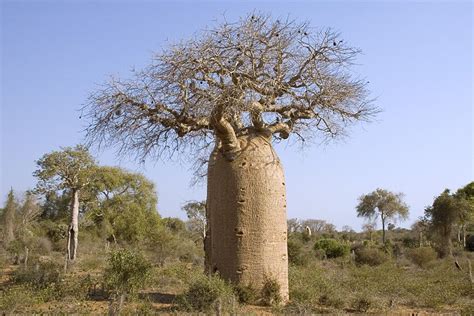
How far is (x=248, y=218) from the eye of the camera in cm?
688

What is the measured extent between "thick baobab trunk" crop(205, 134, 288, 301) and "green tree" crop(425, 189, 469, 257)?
13.4m

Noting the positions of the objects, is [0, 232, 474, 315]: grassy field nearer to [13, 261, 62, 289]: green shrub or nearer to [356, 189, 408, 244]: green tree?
[13, 261, 62, 289]: green shrub

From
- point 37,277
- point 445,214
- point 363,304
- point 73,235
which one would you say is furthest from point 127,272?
point 445,214

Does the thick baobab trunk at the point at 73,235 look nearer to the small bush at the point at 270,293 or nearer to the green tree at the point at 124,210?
the green tree at the point at 124,210

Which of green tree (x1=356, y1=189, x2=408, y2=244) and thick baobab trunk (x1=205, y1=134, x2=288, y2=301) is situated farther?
green tree (x1=356, y1=189, x2=408, y2=244)

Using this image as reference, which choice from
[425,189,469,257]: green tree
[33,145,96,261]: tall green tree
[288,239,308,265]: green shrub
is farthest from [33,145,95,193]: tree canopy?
[425,189,469,257]: green tree

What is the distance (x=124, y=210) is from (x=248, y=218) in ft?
45.3

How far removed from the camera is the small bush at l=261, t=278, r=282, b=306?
6.69 meters

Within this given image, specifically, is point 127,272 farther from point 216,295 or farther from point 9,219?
point 9,219

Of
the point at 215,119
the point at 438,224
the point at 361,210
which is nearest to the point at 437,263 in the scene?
the point at 438,224

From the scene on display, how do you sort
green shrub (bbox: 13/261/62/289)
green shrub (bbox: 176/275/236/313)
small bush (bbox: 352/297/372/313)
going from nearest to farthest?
green shrub (bbox: 176/275/236/313) → small bush (bbox: 352/297/372/313) → green shrub (bbox: 13/261/62/289)

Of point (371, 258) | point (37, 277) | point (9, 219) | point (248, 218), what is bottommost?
point (37, 277)

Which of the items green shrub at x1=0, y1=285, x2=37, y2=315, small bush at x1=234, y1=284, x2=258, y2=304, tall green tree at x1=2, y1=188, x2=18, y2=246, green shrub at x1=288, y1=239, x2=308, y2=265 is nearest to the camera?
green shrub at x1=0, y1=285, x2=37, y2=315

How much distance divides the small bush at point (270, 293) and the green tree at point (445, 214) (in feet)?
44.4
